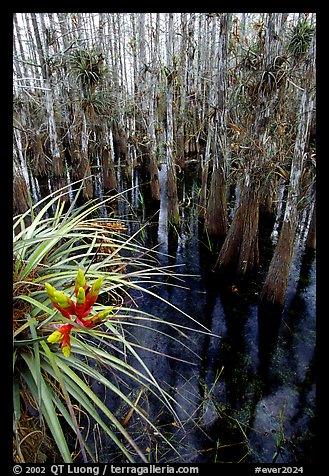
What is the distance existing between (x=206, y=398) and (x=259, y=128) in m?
4.10

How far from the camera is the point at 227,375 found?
389 centimetres

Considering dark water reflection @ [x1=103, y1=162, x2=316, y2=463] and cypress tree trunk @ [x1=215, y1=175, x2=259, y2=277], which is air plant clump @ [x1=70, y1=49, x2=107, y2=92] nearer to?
cypress tree trunk @ [x1=215, y1=175, x2=259, y2=277]

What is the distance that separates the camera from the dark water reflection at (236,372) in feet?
9.99

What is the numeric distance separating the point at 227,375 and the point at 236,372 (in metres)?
0.14

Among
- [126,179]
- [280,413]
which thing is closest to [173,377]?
[280,413]

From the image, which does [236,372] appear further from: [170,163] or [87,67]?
[87,67]

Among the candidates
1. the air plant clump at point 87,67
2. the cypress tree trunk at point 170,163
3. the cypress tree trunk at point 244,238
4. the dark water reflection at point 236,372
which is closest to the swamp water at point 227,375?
the dark water reflection at point 236,372

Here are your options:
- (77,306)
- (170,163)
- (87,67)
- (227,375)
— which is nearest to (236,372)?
(227,375)

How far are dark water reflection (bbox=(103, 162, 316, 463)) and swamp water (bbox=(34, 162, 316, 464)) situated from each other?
1cm

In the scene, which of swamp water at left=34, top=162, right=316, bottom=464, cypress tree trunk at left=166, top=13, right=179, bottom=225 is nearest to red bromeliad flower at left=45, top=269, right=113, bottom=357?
swamp water at left=34, top=162, right=316, bottom=464

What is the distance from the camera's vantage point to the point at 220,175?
6.41 metres

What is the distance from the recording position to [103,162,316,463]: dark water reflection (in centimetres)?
304

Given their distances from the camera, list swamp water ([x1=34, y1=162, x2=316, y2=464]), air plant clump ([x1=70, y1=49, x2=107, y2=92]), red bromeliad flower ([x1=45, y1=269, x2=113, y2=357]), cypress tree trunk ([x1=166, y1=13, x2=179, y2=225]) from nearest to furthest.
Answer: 1. red bromeliad flower ([x1=45, y1=269, x2=113, y2=357])
2. swamp water ([x1=34, y1=162, x2=316, y2=464])
3. cypress tree trunk ([x1=166, y1=13, x2=179, y2=225])
4. air plant clump ([x1=70, y1=49, x2=107, y2=92])

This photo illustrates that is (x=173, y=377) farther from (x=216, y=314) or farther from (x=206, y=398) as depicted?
(x=216, y=314)
